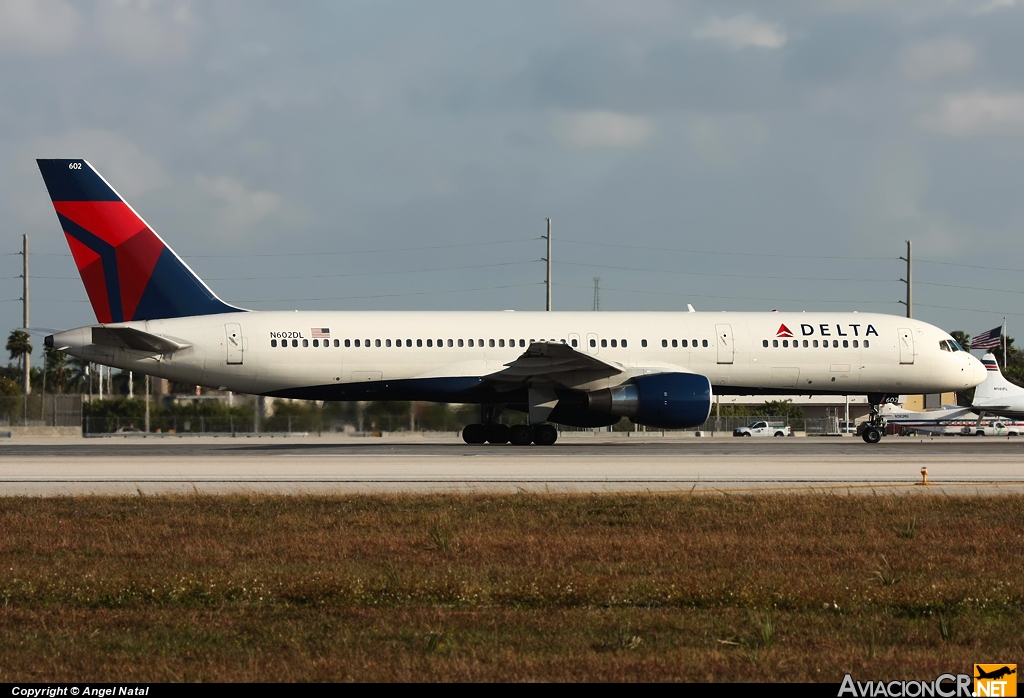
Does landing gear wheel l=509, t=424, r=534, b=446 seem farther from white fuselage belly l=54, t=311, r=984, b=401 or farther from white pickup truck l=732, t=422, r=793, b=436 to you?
white pickup truck l=732, t=422, r=793, b=436

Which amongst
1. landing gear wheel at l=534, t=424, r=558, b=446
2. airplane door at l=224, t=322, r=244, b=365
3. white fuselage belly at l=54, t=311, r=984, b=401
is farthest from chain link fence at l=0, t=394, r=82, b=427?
landing gear wheel at l=534, t=424, r=558, b=446

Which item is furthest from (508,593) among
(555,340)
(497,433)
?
(497,433)

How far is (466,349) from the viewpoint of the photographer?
32.5 meters

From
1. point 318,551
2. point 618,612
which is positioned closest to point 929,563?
point 618,612

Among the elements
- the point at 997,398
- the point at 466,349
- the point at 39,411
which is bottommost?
the point at 39,411

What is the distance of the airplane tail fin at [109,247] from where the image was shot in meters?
30.8

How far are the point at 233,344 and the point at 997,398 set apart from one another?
151 feet

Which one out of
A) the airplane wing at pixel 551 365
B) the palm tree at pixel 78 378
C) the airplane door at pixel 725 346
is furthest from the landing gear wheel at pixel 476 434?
the palm tree at pixel 78 378

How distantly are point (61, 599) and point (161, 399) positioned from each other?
31.7 m

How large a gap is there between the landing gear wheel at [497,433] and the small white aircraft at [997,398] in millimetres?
36852

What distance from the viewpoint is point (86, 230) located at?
101ft

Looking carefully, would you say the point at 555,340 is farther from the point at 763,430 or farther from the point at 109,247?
the point at 763,430

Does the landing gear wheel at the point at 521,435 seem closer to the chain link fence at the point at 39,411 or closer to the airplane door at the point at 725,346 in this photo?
the airplane door at the point at 725,346

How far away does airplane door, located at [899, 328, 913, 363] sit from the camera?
115ft
